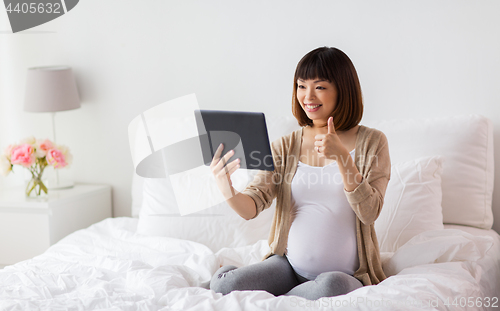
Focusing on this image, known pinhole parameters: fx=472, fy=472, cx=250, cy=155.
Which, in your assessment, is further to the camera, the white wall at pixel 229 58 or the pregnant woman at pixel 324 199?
the white wall at pixel 229 58

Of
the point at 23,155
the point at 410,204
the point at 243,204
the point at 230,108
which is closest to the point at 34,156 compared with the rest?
the point at 23,155

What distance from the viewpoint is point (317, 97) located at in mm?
1413

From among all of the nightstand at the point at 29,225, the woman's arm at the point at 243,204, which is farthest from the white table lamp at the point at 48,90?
the woman's arm at the point at 243,204

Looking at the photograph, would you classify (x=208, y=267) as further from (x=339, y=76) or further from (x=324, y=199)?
(x=339, y=76)

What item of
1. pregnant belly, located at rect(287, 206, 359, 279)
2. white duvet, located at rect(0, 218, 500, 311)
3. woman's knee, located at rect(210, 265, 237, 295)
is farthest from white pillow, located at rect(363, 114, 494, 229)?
woman's knee, located at rect(210, 265, 237, 295)

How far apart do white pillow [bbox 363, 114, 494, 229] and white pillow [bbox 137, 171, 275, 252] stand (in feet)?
2.08

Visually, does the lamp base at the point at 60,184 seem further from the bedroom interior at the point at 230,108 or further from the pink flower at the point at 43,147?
the pink flower at the point at 43,147

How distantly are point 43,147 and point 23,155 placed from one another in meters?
0.11

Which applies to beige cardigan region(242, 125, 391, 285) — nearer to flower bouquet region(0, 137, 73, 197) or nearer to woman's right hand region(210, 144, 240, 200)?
woman's right hand region(210, 144, 240, 200)

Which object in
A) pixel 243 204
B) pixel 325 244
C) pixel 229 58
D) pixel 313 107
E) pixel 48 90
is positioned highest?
pixel 229 58

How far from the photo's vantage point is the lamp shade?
2.41 meters

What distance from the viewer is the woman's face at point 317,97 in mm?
1406

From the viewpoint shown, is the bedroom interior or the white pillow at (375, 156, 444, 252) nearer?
the bedroom interior

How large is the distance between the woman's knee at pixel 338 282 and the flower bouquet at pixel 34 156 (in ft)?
5.08
